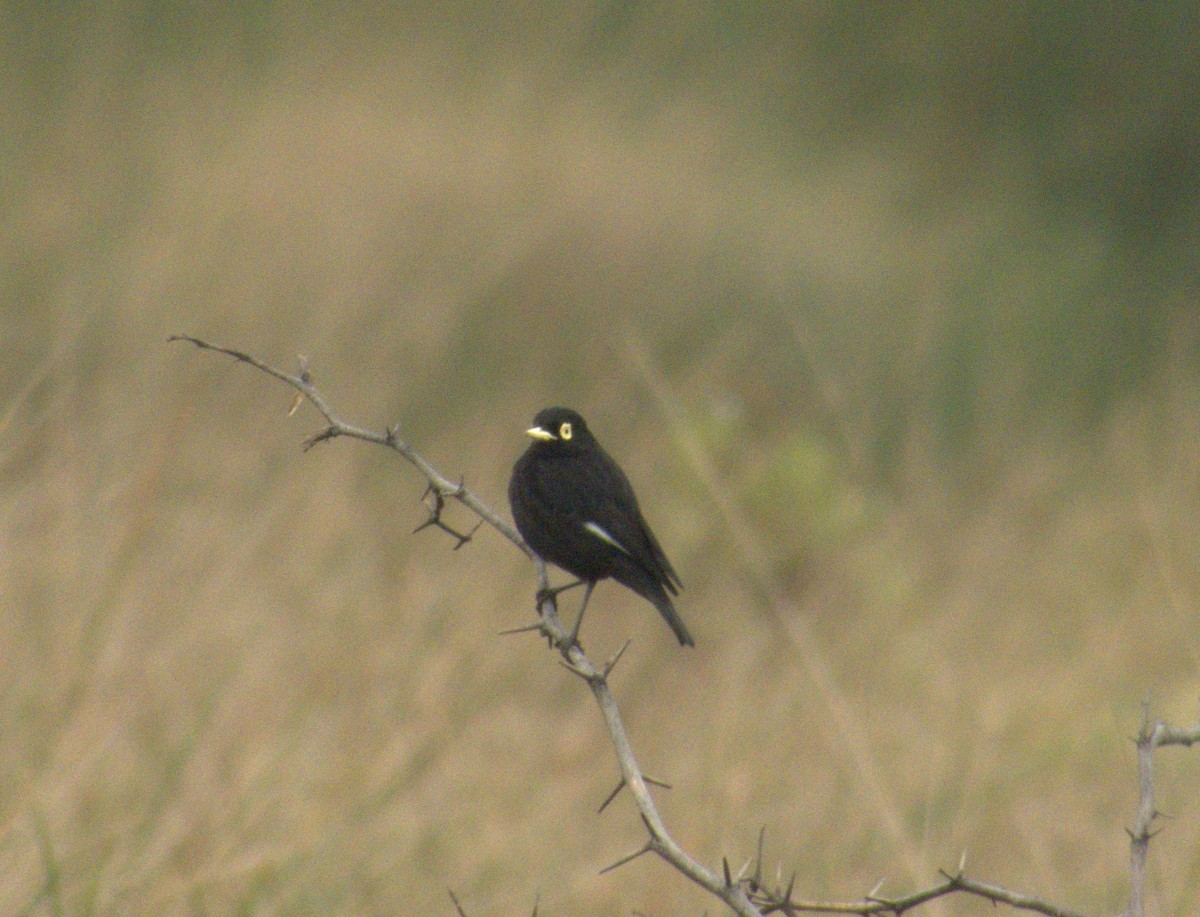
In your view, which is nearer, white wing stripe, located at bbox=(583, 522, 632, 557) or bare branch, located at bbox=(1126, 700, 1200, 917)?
bare branch, located at bbox=(1126, 700, 1200, 917)

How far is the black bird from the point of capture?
3.49 metres

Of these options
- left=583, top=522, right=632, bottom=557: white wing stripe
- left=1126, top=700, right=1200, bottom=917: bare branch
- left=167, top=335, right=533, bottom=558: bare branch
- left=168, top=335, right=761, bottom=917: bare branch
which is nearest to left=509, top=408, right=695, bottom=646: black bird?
left=583, top=522, right=632, bottom=557: white wing stripe

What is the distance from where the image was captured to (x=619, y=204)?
11.7 m

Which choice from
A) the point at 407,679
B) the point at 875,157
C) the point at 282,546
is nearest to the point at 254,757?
the point at 407,679

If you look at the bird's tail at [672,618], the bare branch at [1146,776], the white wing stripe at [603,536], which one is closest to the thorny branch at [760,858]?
the bare branch at [1146,776]

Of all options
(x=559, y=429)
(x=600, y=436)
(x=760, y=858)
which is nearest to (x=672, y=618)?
(x=559, y=429)

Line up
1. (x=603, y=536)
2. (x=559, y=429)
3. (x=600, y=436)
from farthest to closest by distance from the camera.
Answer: (x=600, y=436)
(x=559, y=429)
(x=603, y=536)

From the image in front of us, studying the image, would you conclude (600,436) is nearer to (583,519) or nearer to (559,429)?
(559,429)

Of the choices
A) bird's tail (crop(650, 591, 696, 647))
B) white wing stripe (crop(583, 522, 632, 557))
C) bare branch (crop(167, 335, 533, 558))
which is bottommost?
bare branch (crop(167, 335, 533, 558))

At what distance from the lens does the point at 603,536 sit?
3484 millimetres

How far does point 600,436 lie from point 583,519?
4072 mm

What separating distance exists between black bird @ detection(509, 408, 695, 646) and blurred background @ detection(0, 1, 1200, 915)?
0.69 meters

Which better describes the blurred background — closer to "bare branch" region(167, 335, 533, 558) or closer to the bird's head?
the bird's head

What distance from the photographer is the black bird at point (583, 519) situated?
11.5 feet
